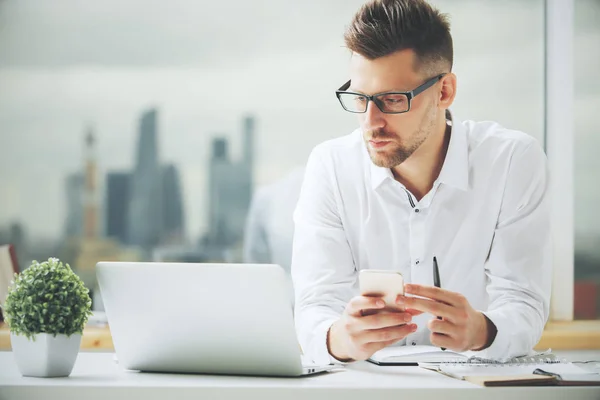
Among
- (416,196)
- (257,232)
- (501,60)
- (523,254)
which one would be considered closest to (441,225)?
(416,196)

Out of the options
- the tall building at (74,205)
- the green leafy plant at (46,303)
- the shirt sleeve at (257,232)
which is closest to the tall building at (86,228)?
the tall building at (74,205)

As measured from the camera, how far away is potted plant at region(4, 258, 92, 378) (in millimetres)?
1472

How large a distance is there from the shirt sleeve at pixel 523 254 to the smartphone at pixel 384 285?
0.40 m

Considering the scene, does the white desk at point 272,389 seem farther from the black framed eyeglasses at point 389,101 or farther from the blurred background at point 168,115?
the blurred background at point 168,115

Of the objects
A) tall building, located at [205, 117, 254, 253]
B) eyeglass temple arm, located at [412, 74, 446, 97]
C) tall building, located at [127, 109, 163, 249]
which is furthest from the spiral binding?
tall building, located at [127, 109, 163, 249]

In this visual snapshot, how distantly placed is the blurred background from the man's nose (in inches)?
59.2

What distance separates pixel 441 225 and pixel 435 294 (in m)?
0.65

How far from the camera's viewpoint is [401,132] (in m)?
2.09

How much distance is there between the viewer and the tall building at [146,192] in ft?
11.6

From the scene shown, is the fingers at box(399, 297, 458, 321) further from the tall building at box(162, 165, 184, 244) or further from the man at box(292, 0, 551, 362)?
the tall building at box(162, 165, 184, 244)

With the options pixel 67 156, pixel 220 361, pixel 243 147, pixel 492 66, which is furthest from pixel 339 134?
pixel 220 361

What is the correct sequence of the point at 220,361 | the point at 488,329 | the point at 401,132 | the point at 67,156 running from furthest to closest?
the point at 67,156, the point at 401,132, the point at 488,329, the point at 220,361

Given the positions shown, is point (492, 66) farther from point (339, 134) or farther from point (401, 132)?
point (401, 132)

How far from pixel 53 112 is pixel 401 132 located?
6.84ft
